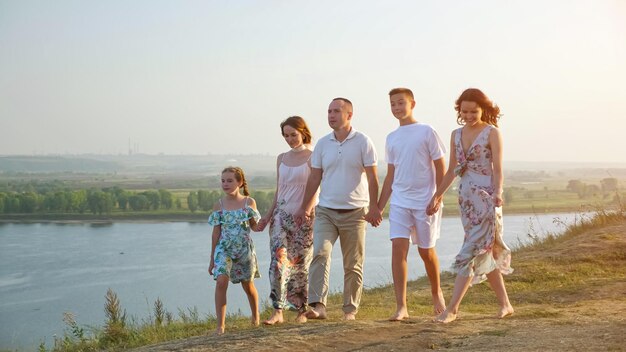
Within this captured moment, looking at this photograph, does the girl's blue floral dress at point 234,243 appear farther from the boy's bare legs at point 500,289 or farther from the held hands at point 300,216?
the boy's bare legs at point 500,289

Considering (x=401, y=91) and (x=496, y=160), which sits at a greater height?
(x=401, y=91)

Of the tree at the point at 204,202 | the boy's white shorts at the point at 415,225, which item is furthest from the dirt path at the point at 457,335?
the tree at the point at 204,202

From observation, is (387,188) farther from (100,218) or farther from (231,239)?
(100,218)

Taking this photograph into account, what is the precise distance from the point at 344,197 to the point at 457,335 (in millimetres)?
1409

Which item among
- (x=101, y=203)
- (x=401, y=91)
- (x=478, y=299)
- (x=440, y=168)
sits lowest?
(x=101, y=203)

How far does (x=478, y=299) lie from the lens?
27.9 feet

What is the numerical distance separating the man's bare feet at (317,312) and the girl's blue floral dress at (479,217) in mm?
1209

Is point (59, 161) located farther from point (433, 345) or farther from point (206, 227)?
point (433, 345)

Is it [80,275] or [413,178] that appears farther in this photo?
[80,275]

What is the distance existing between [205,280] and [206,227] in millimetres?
28952

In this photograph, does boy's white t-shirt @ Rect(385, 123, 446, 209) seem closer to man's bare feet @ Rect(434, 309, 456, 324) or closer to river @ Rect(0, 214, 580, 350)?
man's bare feet @ Rect(434, 309, 456, 324)

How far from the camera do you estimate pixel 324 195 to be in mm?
6402

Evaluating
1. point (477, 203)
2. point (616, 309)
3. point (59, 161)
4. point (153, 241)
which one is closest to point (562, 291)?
point (616, 309)

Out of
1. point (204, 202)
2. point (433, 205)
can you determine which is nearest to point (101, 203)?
point (204, 202)
